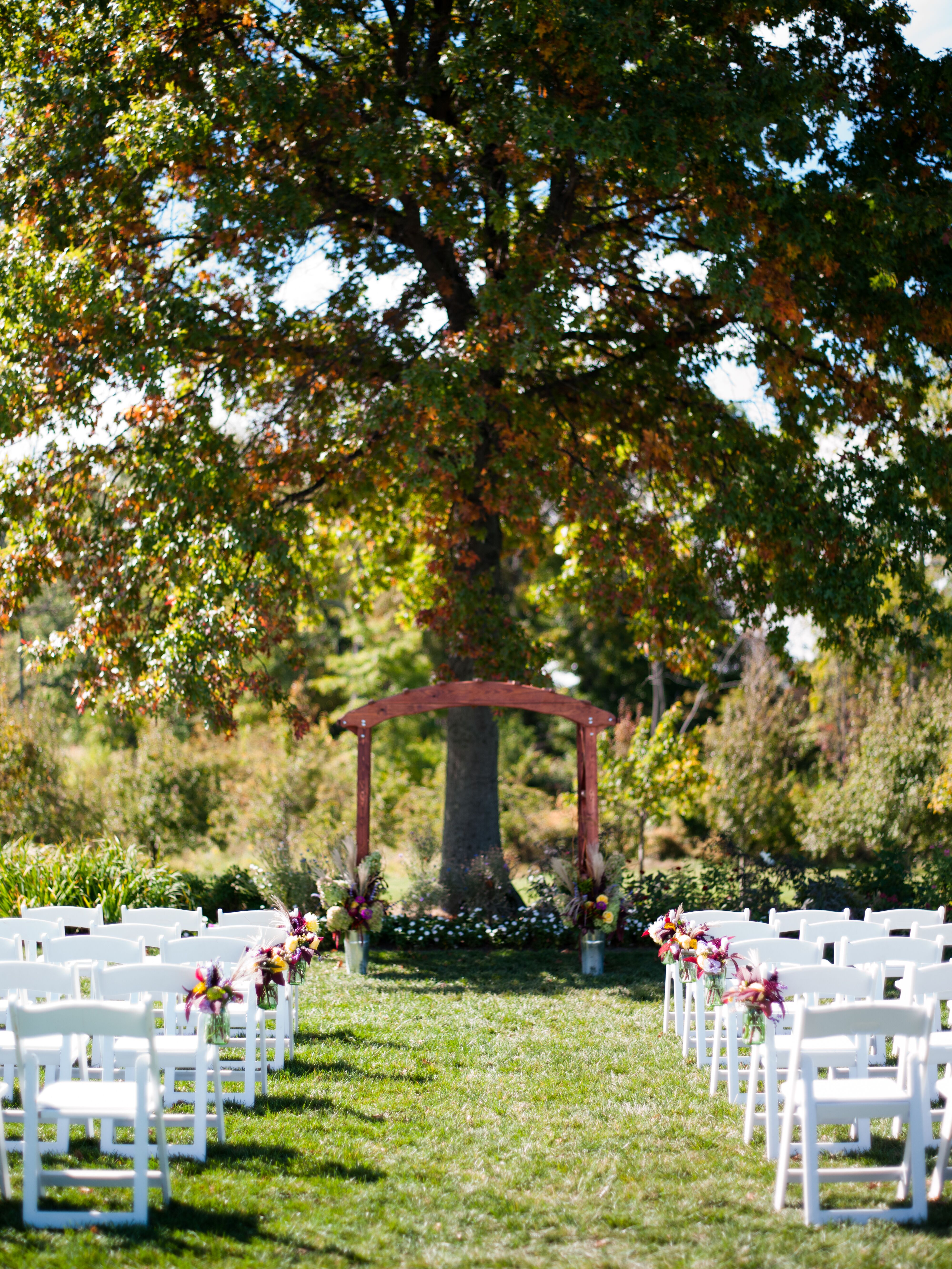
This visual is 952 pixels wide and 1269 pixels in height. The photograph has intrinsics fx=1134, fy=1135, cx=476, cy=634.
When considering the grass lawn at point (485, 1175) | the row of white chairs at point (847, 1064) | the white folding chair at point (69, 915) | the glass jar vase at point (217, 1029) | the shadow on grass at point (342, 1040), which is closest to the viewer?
the grass lawn at point (485, 1175)

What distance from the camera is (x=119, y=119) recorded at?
10.7 metres

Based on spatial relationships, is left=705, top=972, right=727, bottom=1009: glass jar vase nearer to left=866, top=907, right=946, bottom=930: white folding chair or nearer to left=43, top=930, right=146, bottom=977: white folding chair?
left=866, top=907, right=946, bottom=930: white folding chair

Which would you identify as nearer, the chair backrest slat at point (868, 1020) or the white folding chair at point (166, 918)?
the chair backrest slat at point (868, 1020)

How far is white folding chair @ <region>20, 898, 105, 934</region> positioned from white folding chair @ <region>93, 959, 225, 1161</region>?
5.41 ft

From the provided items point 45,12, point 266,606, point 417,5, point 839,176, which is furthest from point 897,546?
point 45,12

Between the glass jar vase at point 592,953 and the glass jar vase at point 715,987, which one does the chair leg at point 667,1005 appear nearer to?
the glass jar vase at point 715,987

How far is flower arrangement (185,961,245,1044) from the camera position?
583cm

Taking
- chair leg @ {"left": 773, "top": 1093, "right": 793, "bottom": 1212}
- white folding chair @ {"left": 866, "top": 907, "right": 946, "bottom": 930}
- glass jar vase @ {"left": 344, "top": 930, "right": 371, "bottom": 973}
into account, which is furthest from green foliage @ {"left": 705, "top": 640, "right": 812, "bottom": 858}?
chair leg @ {"left": 773, "top": 1093, "right": 793, "bottom": 1212}

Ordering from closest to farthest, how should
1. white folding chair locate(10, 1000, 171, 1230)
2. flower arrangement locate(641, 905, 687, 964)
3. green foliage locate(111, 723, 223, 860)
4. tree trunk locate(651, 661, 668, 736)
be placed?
1. white folding chair locate(10, 1000, 171, 1230)
2. flower arrangement locate(641, 905, 687, 964)
3. green foliage locate(111, 723, 223, 860)
4. tree trunk locate(651, 661, 668, 736)

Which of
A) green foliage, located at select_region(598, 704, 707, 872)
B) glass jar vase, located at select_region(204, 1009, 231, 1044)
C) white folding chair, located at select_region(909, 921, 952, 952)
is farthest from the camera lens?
green foliage, located at select_region(598, 704, 707, 872)

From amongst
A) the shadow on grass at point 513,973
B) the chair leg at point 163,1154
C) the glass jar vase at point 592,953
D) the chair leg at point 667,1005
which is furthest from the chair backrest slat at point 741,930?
the chair leg at point 163,1154

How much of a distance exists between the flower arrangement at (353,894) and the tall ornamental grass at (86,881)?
2.40 meters

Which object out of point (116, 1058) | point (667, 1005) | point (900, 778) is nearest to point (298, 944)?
point (116, 1058)

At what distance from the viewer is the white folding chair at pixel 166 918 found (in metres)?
8.13
